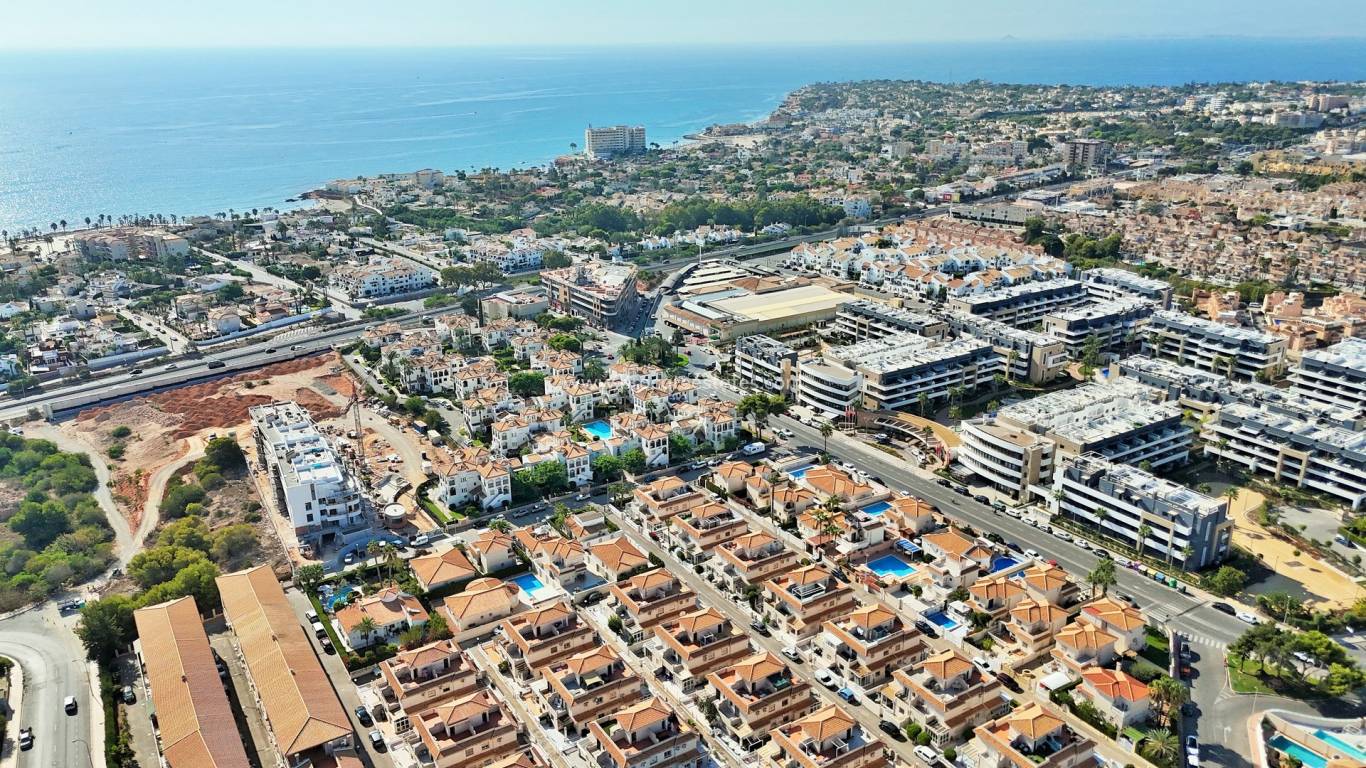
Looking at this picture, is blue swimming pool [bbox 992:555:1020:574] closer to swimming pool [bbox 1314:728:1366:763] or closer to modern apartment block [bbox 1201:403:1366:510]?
swimming pool [bbox 1314:728:1366:763]

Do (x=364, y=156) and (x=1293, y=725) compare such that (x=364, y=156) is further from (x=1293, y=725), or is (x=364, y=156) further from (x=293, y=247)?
(x=1293, y=725)

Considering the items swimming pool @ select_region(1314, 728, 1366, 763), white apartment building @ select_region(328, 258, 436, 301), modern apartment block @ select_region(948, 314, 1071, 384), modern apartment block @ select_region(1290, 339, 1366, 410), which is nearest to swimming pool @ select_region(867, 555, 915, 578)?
swimming pool @ select_region(1314, 728, 1366, 763)

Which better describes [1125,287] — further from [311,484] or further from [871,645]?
[311,484]

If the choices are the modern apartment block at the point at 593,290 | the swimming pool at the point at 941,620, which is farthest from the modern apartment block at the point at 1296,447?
the modern apartment block at the point at 593,290

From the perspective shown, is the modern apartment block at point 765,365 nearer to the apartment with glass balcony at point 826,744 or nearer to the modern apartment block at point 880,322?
the modern apartment block at point 880,322

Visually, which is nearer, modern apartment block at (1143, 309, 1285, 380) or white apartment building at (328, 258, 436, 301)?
modern apartment block at (1143, 309, 1285, 380)

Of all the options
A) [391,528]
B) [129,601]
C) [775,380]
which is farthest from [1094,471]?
[129,601]
